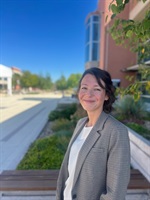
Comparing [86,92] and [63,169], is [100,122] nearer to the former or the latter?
[86,92]

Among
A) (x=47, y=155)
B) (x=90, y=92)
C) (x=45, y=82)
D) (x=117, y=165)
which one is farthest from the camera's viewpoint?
(x=45, y=82)

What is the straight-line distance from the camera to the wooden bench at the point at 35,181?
8.13 ft

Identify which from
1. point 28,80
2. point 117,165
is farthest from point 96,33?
point 28,80

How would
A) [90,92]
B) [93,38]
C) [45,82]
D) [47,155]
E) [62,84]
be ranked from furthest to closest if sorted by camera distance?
[45,82], [62,84], [93,38], [47,155], [90,92]

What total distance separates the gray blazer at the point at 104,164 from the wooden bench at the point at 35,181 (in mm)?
1261

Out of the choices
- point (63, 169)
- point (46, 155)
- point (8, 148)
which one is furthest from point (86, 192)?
point (8, 148)

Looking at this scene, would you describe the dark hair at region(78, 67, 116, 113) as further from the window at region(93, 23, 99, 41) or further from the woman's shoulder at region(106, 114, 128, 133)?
the window at region(93, 23, 99, 41)

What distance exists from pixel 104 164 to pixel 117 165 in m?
0.10

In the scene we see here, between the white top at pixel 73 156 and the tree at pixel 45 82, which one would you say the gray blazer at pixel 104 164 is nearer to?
the white top at pixel 73 156

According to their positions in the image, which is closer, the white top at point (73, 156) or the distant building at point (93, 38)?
the white top at point (73, 156)

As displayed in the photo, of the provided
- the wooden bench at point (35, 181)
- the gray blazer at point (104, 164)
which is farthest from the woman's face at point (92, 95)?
the wooden bench at point (35, 181)

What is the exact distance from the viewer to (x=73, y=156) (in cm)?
154

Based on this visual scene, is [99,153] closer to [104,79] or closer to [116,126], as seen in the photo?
[116,126]

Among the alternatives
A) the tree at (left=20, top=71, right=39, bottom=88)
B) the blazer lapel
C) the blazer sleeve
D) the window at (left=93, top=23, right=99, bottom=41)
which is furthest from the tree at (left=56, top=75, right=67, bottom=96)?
the blazer sleeve
